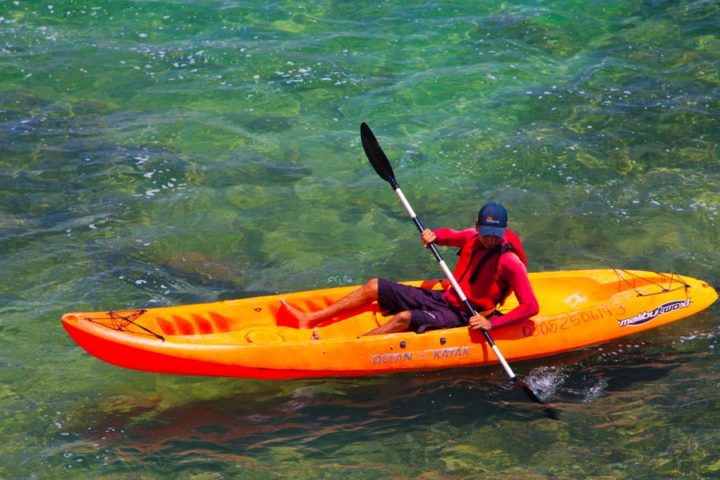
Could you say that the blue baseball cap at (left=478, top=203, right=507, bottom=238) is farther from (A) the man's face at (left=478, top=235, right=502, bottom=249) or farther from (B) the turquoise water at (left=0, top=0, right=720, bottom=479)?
(B) the turquoise water at (left=0, top=0, right=720, bottom=479)

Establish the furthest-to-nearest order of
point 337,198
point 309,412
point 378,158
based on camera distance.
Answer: point 337,198 < point 378,158 < point 309,412

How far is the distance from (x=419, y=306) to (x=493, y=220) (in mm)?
969

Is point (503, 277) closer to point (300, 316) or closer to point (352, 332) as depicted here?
point (352, 332)

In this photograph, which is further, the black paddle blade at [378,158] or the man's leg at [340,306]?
the black paddle blade at [378,158]

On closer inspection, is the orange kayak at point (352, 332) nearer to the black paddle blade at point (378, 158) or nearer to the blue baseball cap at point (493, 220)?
the blue baseball cap at point (493, 220)

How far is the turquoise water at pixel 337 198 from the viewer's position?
6590 millimetres

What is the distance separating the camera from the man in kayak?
714 cm

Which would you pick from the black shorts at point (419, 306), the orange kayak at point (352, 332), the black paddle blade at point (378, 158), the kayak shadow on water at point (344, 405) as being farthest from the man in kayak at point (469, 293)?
the black paddle blade at point (378, 158)

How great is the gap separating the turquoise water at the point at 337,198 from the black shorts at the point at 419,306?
406 millimetres

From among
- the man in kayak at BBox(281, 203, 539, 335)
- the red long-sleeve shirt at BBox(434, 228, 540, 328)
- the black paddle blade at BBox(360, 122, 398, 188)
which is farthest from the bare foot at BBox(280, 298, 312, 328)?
the black paddle blade at BBox(360, 122, 398, 188)

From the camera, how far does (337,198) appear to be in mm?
10266

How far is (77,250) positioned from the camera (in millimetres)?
9047

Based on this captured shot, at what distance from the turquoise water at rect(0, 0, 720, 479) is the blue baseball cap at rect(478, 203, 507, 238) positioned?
1163 mm

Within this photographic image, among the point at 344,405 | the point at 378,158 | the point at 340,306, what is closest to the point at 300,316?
the point at 340,306
